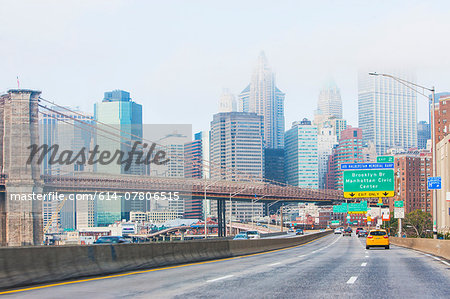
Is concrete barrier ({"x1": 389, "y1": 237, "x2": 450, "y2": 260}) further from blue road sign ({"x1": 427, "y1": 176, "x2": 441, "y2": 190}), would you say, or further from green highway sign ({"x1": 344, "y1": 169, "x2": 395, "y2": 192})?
green highway sign ({"x1": 344, "y1": 169, "x2": 395, "y2": 192})

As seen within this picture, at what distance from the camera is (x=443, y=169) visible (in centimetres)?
15500

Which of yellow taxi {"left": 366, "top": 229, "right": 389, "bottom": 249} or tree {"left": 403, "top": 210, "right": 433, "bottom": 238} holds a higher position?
yellow taxi {"left": 366, "top": 229, "right": 389, "bottom": 249}

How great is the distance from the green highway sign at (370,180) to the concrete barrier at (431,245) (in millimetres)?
10119

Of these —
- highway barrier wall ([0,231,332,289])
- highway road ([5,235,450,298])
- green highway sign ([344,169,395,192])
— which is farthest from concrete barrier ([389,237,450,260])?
highway road ([5,235,450,298])

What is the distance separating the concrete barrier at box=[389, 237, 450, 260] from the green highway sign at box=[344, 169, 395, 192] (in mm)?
10119

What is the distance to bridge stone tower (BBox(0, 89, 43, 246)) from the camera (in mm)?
105312

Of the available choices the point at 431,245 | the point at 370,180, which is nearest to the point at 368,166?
the point at 370,180

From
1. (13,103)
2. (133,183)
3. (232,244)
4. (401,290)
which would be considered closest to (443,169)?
(133,183)

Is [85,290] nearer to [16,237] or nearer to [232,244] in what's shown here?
[232,244]

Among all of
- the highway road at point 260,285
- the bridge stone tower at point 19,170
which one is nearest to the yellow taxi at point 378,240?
the highway road at point 260,285

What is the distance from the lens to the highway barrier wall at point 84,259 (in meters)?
15.5

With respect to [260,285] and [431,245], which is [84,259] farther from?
[431,245]

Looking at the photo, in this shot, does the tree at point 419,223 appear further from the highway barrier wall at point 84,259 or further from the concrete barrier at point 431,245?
the highway barrier wall at point 84,259

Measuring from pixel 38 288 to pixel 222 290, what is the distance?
4379 mm
